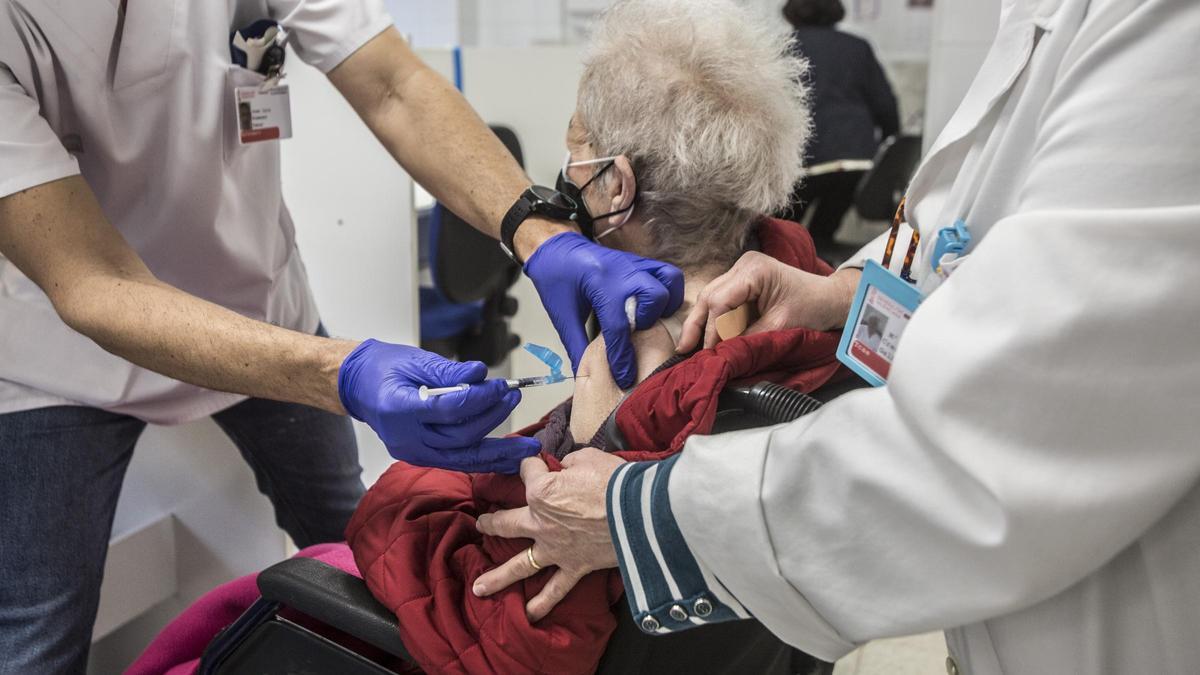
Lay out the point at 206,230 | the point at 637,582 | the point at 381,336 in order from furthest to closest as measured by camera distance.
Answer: the point at 381,336
the point at 206,230
the point at 637,582

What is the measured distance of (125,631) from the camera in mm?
1973

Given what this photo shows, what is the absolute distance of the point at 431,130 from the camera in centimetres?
158

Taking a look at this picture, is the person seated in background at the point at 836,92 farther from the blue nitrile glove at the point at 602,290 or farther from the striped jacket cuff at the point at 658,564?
the striped jacket cuff at the point at 658,564

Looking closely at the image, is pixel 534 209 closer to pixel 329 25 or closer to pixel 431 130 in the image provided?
pixel 431 130

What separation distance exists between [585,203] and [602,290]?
0.15 m

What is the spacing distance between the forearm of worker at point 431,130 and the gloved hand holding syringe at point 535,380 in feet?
1.10

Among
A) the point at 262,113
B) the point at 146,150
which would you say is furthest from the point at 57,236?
the point at 262,113

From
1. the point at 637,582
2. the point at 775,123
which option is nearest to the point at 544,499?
the point at 637,582

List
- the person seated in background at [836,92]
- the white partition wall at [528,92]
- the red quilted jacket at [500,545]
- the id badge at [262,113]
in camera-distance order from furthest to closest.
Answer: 1. the person seated in background at [836,92]
2. the white partition wall at [528,92]
3. the id badge at [262,113]
4. the red quilted jacket at [500,545]

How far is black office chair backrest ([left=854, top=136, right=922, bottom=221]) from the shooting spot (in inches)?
146

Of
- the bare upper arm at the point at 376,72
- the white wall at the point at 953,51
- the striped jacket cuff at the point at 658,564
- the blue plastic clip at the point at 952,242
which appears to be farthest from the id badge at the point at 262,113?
the white wall at the point at 953,51

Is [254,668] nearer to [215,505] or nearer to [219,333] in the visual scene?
[219,333]

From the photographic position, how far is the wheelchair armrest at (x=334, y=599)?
99 cm

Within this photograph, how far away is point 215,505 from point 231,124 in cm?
83
